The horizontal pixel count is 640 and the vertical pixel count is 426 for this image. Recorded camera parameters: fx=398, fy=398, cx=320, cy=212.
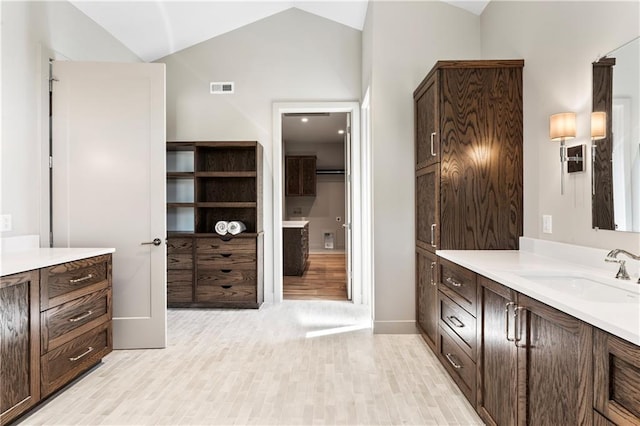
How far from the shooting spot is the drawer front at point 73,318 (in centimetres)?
224

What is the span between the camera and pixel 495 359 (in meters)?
1.82

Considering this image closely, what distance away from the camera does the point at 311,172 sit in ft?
31.9

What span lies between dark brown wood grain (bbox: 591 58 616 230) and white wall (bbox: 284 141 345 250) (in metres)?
8.12

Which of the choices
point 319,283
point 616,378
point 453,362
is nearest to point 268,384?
point 453,362

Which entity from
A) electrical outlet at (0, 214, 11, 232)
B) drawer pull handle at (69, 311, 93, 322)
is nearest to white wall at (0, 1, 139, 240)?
electrical outlet at (0, 214, 11, 232)

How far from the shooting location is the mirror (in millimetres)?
1752

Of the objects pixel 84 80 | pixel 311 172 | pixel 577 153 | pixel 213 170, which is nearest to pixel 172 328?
pixel 213 170

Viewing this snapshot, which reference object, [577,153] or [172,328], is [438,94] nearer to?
[577,153]

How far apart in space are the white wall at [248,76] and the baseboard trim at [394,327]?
6.29ft

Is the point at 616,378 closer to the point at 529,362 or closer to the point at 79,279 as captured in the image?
the point at 529,362

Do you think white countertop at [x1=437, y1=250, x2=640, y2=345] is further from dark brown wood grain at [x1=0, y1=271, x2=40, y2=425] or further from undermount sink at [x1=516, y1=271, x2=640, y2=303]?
dark brown wood grain at [x1=0, y1=271, x2=40, y2=425]

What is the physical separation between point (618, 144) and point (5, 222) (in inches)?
139

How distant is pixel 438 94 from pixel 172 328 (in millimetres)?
3063

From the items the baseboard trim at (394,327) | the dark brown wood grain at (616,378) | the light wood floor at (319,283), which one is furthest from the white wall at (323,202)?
the dark brown wood grain at (616,378)
